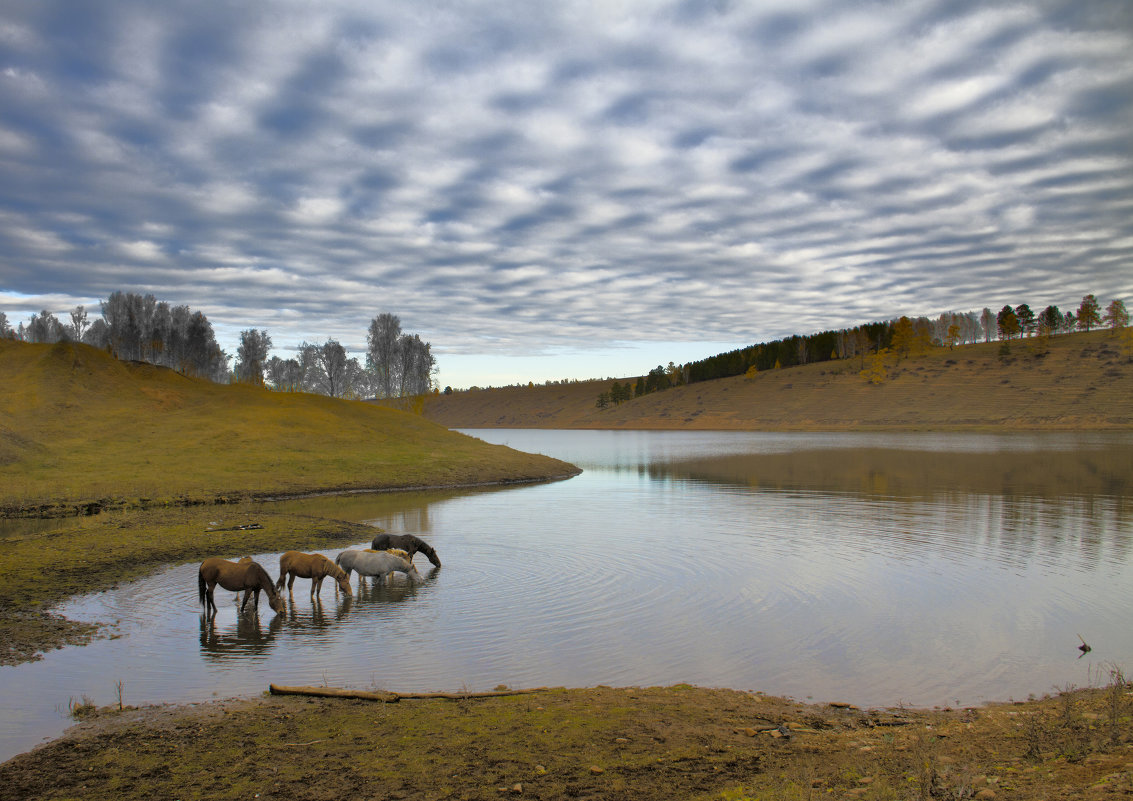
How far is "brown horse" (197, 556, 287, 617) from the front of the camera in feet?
52.7

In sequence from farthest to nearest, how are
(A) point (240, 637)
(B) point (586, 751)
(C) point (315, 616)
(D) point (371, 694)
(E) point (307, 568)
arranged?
(E) point (307, 568), (C) point (315, 616), (A) point (240, 637), (D) point (371, 694), (B) point (586, 751)

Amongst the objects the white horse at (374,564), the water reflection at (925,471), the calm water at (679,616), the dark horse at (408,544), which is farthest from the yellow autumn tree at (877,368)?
the white horse at (374,564)

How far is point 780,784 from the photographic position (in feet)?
23.4

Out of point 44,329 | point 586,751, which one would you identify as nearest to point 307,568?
point 586,751

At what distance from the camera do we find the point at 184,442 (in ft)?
166

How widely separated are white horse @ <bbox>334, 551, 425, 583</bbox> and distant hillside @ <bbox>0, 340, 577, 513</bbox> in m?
20.7

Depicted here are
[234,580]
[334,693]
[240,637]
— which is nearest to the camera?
[334,693]

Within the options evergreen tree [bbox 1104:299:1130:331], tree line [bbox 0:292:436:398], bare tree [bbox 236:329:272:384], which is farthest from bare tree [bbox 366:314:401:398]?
evergreen tree [bbox 1104:299:1130:331]

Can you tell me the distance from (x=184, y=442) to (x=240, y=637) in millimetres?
41497

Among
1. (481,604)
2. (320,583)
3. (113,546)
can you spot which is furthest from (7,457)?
(481,604)

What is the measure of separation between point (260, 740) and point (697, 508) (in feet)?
92.1

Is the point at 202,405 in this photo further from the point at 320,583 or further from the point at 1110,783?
the point at 1110,783

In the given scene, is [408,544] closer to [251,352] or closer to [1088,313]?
[251,352]

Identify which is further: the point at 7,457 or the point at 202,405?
the point at 202,405
